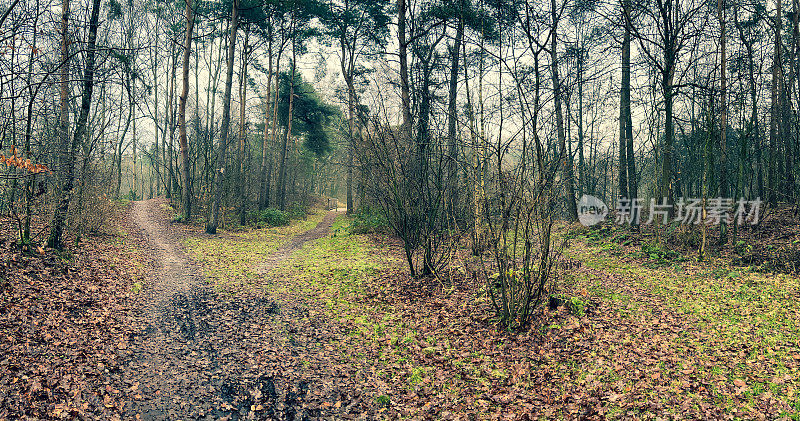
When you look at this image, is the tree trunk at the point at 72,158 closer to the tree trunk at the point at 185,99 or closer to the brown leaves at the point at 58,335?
the brown leaves at the point at 58,335

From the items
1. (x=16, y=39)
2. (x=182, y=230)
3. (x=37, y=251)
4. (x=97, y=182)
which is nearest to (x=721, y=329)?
(x=16, y=39)

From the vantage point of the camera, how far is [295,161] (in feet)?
94.0

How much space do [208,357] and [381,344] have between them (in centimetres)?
238

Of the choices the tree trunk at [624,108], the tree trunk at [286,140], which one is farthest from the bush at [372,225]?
the tree trunk at [624,108]

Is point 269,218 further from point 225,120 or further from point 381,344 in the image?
point 381,344

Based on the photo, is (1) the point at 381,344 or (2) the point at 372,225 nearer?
(1) the point at 381,344

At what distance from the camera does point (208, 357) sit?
5.32 metres

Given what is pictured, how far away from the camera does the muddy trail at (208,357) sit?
4301mm

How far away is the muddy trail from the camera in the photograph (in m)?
4.30

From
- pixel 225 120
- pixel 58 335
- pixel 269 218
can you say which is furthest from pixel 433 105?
pixel 269 218

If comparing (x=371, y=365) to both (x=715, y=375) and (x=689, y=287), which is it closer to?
(x=715, y=375)

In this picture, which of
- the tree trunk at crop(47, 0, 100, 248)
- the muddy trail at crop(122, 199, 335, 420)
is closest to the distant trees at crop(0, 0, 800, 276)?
the tree trunk at crop(47, 0, 100, 248)

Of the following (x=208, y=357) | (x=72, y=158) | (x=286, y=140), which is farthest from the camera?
(x=286, y=140)

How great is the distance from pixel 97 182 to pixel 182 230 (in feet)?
15.7
